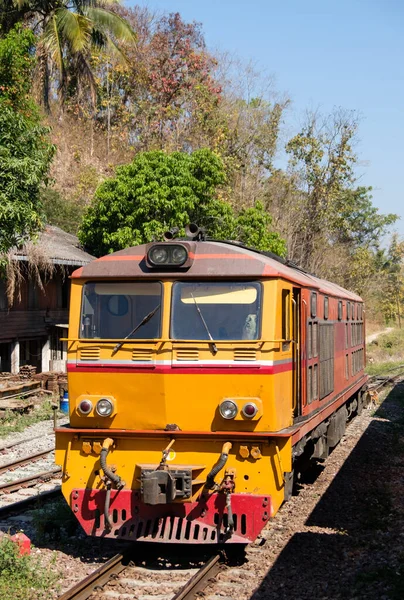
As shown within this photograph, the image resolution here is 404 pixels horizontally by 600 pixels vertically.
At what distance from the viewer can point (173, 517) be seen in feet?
26.1

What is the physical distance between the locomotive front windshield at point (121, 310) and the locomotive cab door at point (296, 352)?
173 cm

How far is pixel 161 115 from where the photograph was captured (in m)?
39.0

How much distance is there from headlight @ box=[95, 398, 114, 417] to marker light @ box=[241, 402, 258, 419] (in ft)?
4.74

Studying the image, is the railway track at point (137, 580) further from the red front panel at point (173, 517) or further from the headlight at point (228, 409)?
the headlight at point (228, 409)

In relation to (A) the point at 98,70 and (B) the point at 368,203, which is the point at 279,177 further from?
(B) the point at 368,203

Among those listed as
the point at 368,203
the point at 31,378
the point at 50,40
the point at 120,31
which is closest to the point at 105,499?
the point at 31,378

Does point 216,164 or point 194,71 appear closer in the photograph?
point 216,164

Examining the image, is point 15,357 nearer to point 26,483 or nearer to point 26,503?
point 26,483

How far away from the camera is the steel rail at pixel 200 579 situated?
22.4 feet

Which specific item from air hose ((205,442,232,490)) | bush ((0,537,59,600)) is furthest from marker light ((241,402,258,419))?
bush ((0,537,59,600))

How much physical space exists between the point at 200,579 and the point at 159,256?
131 inches

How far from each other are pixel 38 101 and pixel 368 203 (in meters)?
30.8

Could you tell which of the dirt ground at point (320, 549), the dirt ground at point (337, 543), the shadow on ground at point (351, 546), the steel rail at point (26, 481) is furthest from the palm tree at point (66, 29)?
the dirt ground at point (320, 549)

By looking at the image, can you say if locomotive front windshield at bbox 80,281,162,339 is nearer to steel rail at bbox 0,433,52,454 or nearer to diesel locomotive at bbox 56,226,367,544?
diesel locomotive at bbox 56,226,367,544
